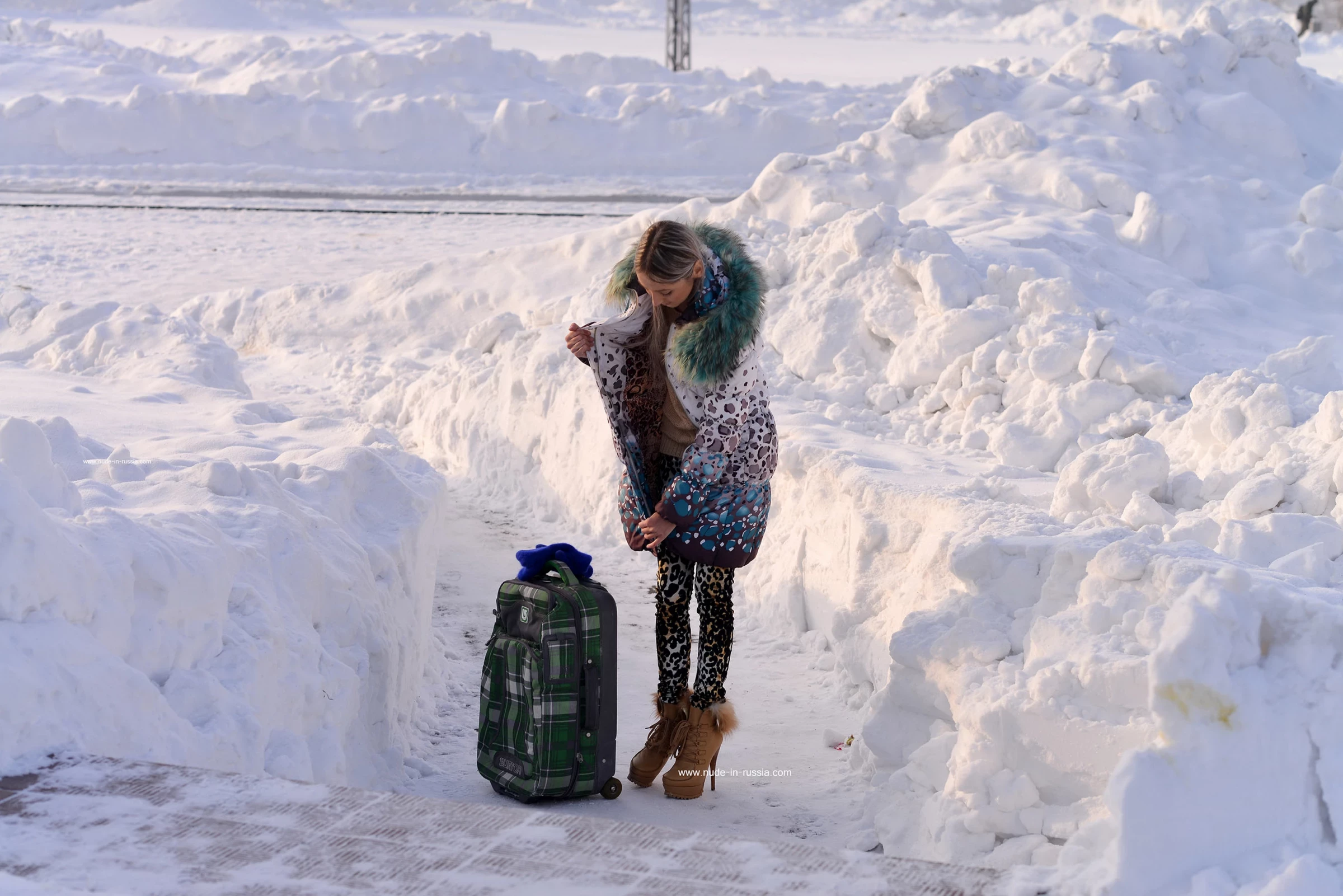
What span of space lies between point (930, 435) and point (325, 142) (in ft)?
38.2

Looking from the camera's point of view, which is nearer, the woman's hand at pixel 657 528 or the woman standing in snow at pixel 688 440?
the woman standing in snow at pixel 688 440

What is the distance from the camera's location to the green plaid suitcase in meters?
3.43

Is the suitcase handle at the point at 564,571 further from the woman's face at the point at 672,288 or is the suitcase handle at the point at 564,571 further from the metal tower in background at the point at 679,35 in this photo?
the metal tower in background at the point at 679,35

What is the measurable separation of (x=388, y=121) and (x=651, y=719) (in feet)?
41.6

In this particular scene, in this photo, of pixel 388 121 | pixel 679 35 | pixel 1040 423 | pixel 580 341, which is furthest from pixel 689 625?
pixel 679 35

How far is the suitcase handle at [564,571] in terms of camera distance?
3482 mm

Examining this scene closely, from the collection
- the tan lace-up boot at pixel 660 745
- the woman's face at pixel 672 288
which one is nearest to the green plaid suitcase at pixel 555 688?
the tan lace-up boot at pixel 660 745

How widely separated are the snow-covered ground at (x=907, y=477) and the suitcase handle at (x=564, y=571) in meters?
0.61

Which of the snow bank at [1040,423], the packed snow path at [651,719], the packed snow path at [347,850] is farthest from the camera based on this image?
the packed snow path at [651,719]

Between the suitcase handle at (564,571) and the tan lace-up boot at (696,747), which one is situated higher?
the suitcase handle at (564,571)

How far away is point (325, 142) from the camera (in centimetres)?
1555

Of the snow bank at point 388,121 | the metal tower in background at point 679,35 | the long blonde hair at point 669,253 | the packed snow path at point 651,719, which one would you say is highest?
the metal tower in background at point 679,35

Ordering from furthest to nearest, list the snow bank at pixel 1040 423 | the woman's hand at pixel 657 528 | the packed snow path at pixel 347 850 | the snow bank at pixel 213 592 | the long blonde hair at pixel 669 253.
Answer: the woman's hand at pixel 657 528, the long blonde hair at pixel 669 253, the snow bank at pixel 213 592, the snow bank at pixel 1040 423, the packed snow path at pixel 347 850

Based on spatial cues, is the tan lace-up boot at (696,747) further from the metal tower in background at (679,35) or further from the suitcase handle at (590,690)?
the metal tower in background at (679,35)
